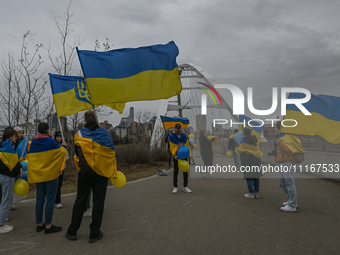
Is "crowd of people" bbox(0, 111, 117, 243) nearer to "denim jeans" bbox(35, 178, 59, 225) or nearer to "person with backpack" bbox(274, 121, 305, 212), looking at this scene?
"denim jeans" bbox(35, 178, 59, 225)

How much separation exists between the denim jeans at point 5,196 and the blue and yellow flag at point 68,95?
6.75 feet

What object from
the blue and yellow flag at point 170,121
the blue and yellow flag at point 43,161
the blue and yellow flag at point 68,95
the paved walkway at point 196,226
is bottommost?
the paved walkway at point 196,226

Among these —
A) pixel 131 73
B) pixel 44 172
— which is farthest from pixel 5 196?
pixel 131 73

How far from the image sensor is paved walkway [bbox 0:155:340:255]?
3395 millimetres

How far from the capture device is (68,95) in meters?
6.16

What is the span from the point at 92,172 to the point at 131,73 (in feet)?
6.89

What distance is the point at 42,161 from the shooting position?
399 centimetres

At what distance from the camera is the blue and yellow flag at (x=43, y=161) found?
395 centimetres

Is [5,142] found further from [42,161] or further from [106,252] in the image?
[106,252]

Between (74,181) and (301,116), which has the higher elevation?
(301,116)

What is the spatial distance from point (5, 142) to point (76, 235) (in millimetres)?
1971

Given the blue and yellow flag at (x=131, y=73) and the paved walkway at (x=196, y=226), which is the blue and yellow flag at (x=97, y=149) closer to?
the blue and yellow flag at (x=131, y=73)

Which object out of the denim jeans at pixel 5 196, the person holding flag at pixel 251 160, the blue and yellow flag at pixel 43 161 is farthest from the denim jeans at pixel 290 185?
the denim jeans at pixel 5 196

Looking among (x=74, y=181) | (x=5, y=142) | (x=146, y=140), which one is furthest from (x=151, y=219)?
(x=146, y=140)
